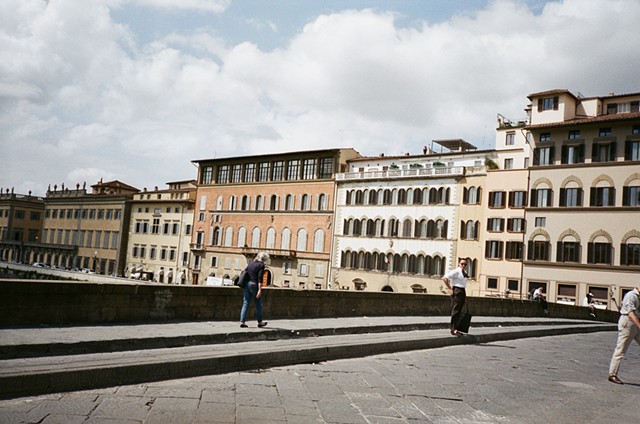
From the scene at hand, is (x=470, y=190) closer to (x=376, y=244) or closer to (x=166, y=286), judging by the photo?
(x=376, y=244)

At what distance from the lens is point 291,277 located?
6031 centimetres

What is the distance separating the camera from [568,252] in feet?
140

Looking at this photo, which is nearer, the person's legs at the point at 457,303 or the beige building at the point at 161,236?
the person's legs at the point at 457,303

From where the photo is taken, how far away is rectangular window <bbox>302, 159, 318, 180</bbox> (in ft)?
201

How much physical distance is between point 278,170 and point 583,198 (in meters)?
34.4

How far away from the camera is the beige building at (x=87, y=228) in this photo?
78.6m

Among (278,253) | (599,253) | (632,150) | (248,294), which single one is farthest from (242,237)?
(248,294)

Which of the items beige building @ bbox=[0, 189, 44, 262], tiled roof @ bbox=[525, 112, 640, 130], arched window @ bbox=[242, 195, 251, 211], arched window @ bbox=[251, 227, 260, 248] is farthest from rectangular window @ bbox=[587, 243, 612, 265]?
beige building @ bbox=[0, 189, 44, 262]

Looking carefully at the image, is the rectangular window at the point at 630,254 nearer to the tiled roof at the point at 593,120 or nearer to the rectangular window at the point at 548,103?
the tiled roof at the point at 593,120

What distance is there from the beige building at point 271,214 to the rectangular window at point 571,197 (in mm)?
23556

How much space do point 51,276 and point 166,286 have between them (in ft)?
210

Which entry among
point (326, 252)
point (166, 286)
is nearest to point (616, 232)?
point (326, 252)

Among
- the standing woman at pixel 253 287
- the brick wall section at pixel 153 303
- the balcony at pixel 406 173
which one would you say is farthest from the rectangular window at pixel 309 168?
the standing woman at pixel 253 287

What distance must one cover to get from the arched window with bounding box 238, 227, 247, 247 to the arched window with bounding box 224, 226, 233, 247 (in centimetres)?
142
